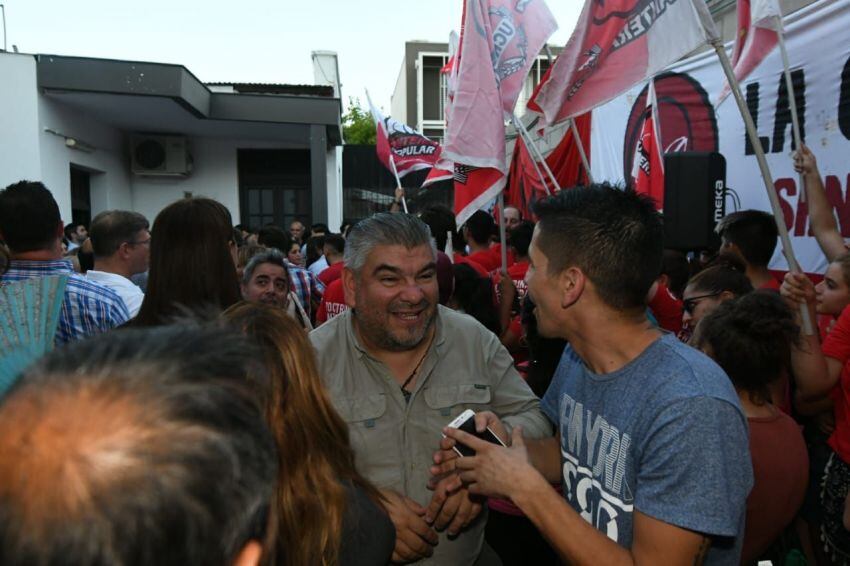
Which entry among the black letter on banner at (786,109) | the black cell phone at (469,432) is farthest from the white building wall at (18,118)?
the black cell phone at (469,432)

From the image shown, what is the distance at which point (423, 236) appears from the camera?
2463 millimetres

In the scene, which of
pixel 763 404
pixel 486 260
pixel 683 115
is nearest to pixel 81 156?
pixel 486 260

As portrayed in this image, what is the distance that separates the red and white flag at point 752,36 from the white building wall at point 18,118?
10506 mm

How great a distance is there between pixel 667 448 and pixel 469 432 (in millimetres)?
596

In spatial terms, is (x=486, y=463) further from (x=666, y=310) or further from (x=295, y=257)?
(x=295, y=257)

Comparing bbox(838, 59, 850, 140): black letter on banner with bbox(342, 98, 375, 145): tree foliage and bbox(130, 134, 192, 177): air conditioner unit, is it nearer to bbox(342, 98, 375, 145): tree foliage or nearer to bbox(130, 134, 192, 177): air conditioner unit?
bbox(130, 134, 192, 177): air conditioner unit

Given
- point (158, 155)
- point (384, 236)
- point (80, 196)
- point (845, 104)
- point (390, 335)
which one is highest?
point (158, 155)

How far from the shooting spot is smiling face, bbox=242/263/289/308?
13.6ft

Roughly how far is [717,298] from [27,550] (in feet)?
11.1

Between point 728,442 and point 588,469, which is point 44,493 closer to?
point 728,442

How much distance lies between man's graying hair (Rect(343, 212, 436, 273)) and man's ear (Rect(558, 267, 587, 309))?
29.9 inches

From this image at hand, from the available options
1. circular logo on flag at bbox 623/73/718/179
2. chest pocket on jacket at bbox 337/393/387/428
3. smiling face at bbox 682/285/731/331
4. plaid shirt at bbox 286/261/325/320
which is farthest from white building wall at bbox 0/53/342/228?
smiling face at bbox 682/285/731/331

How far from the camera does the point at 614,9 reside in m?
3.84

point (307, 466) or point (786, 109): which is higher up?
point (786, 109)
